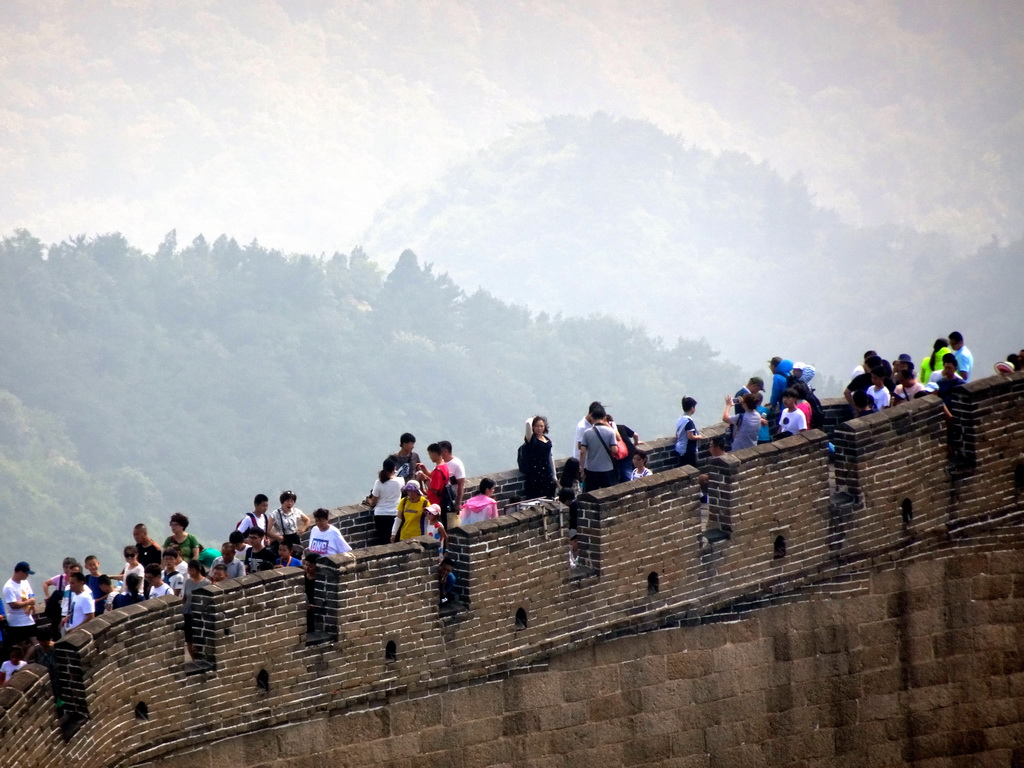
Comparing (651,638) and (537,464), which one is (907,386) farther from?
(651,638)

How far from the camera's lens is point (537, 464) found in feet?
54.1

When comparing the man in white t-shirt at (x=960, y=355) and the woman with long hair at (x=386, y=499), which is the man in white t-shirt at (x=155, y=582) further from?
the man in white t-shirt at (x=960, y=355)

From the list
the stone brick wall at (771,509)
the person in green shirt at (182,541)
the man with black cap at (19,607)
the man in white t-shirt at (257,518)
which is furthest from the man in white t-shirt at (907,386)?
the man with black cap at (19,607)

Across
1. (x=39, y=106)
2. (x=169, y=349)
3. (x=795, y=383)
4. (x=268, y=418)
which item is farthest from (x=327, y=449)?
(x=795, y=383)

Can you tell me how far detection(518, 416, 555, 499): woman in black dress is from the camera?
16.4m

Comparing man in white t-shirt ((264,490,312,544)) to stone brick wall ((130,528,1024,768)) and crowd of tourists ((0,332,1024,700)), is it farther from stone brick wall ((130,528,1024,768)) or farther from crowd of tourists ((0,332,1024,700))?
stone brick wall ((130,528,1024,768))

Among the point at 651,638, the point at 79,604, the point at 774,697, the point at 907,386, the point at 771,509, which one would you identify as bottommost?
the point at 774,697

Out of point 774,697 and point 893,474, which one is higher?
point 893,474

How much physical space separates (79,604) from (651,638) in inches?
177

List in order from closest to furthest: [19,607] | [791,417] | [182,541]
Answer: [19,607], [182,541], [791,417]

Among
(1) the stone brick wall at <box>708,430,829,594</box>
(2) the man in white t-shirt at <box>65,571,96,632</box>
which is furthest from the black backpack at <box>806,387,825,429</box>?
(2) the man in white t-shirt at <box>65,571,96,632</box>

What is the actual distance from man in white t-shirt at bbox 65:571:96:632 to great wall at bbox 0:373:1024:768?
4.14 ft

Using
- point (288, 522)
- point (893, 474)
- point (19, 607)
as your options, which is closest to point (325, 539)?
point (288, 522)

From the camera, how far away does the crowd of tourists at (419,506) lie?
1388 centimetres
